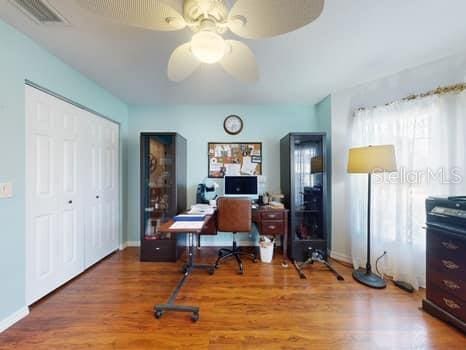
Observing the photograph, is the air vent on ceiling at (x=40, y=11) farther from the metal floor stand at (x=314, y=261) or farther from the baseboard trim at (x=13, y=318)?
the metal floor stand at (x=314, y=261)

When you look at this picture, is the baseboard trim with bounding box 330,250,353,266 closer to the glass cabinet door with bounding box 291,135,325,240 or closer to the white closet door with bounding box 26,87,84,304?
the glass cabinet door with bounding box 291,135,325,240

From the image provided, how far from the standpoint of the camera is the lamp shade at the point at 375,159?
212 centimetres

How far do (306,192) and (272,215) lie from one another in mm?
639

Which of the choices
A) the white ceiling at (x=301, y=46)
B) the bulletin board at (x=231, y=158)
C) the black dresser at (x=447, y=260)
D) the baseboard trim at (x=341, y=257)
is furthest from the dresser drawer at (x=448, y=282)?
the bulletin board at (x=231, y=158)

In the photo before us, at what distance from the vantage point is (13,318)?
1694mm

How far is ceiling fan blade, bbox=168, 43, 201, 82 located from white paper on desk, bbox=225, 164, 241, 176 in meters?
1.99

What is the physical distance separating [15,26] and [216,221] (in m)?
2.61

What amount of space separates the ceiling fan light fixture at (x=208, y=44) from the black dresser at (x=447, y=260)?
2.10 metres

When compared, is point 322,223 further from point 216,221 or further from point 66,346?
point 66,346

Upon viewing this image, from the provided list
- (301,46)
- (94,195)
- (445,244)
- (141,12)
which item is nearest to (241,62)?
(141,12)

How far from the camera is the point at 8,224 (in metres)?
1.66

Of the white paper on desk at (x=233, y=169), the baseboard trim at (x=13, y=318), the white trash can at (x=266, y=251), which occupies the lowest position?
the baseboard trim at (x=13, y=318)

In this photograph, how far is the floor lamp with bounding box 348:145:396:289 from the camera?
213cm

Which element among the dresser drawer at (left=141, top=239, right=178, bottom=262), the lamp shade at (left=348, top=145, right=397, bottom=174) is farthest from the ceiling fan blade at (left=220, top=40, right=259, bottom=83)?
the dresser drawer at (left=141, top=239, right=178, bottom=262)
